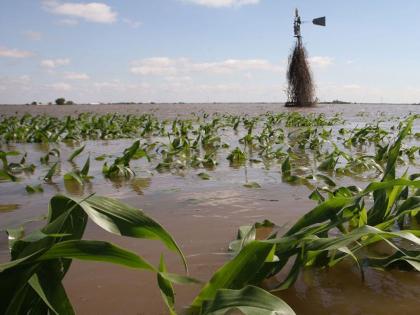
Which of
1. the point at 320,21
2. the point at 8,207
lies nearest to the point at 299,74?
the point at 320,21

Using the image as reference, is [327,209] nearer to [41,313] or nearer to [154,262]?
[154,262]

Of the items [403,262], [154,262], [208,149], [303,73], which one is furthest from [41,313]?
[303,73]

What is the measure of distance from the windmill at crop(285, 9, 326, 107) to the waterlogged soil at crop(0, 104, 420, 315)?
14.6 meters

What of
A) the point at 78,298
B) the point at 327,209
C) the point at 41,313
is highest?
the point at 327,209

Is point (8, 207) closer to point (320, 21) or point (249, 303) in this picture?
point (249, 303)

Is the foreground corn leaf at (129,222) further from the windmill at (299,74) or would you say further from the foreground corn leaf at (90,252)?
the windmill at (299,74)

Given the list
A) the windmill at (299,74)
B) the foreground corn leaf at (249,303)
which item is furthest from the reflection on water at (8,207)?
A: the windmill at (299,74)

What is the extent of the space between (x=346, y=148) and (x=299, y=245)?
14.0 ft

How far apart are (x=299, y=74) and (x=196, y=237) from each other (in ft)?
53.7

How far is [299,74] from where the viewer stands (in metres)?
17.1

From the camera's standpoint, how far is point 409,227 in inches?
65.7

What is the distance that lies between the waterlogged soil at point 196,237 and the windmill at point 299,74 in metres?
14.6

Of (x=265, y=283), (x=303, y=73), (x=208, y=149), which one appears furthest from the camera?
(x=303, y=73)

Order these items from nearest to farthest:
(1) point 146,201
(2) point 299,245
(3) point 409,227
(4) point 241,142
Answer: (2) point 299,245
(3) point 409,227
(1) point 146,201
(4) point 241,142
